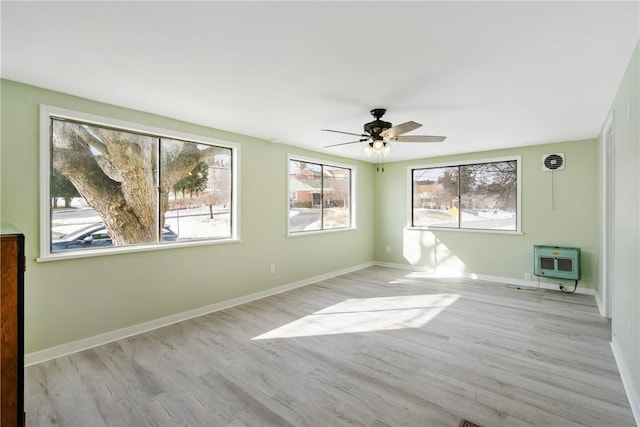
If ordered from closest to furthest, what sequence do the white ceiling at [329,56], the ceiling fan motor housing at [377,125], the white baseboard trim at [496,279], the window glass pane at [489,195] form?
the white ceiling at [329,56] → the ceiling fan motor housing at [377,125] → the white baseboard trim at [496,279] → the window glass pane at [489,195]

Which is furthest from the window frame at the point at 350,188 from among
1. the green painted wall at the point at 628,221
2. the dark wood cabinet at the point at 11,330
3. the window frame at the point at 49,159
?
the green painted wall at the point at 628,221

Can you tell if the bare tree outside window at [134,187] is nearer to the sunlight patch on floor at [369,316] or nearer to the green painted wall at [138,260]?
the green painted wall at [138,260]

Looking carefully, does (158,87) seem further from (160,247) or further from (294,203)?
(294,203)

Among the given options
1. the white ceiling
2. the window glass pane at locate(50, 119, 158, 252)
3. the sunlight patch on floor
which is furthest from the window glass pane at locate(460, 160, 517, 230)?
the window glass pane at locate(50, 119, 158, 252)

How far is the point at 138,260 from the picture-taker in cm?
326

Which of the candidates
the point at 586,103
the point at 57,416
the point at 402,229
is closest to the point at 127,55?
the point at 57,416

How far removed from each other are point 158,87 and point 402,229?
5.27m

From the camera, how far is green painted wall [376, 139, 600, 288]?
460cm

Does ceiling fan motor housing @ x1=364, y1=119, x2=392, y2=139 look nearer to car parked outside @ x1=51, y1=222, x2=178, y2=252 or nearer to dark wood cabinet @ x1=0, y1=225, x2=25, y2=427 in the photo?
dark wood cabinet @ x1=0, y1=225, x2=25, y2=427

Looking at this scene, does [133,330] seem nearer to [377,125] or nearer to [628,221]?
[377,125]

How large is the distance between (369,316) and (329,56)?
2910 millimetres

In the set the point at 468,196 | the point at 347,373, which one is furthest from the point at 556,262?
the point at 347,373

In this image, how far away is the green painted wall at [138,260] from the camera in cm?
255

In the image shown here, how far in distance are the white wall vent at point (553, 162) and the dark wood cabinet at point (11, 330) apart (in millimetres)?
6193
